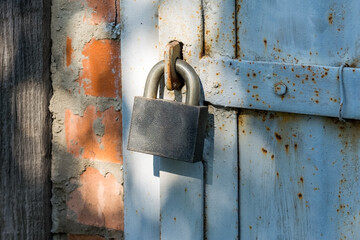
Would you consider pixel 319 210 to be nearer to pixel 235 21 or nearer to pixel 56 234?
pixel 235 21

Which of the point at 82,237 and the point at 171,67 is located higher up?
the point at 171,67

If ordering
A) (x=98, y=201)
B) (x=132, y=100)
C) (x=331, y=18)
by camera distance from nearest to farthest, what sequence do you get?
(x=331, y=18), (x=132, y=100), (x=98, y=201)

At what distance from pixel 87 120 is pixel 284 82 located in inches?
21.4

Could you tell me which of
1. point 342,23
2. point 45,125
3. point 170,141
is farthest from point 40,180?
point 342,23

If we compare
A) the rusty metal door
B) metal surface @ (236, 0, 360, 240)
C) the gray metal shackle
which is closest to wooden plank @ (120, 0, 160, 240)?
the rusty metal door

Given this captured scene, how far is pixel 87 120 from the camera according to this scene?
4.40 feet

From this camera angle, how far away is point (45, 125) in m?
1.38

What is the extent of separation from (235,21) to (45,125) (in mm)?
586

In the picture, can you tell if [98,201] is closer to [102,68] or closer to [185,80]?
[102,68]

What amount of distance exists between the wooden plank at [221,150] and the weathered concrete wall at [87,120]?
27 centimetres

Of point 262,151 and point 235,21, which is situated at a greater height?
point 235,21

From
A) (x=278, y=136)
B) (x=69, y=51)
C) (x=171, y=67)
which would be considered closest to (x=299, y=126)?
(x=278, y=136)

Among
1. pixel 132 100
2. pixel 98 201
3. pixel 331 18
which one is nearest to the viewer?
pixel 331 18

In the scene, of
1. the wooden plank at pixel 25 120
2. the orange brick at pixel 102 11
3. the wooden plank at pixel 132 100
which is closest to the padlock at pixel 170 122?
the wooden plank at pixel 132 100
